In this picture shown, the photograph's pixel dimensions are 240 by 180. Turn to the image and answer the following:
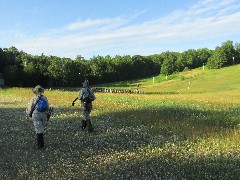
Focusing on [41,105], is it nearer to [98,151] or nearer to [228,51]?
[98,151]

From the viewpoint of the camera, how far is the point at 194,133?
59.8ft

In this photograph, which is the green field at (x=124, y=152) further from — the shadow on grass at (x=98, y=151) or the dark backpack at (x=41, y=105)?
the dark backpack at (x=41, y=105)

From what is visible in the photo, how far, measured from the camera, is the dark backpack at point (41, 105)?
16.5 meters

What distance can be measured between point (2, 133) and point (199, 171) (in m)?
12.3

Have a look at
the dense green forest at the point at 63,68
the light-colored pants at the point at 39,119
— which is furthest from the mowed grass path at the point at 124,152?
the dense green forest at the point at 63,68

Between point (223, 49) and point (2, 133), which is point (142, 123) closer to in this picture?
point (2, 133)

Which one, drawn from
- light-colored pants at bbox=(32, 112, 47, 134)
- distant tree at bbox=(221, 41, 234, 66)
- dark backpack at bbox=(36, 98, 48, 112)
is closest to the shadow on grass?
light-colored pants at bbox=(32, 112, 47, 134)

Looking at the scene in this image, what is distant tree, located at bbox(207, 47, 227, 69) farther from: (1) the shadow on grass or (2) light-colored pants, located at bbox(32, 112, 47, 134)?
(2) light-colored pants, located at bbox(32, 112, 47, 134)

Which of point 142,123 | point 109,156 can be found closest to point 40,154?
point 109,156

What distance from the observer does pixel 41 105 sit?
54.3ft

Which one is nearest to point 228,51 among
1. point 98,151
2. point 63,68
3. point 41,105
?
point 63,68

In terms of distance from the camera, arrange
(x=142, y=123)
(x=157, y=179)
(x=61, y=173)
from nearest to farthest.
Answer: (x=157, y=179)
(x=61, y=173)
(x=142, y=123)

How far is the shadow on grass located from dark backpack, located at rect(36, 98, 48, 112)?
156 cm

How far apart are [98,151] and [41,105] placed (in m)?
3.53
